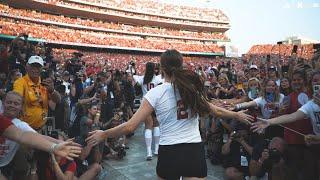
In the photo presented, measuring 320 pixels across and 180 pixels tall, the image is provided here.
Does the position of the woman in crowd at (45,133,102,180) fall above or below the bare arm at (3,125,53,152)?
below

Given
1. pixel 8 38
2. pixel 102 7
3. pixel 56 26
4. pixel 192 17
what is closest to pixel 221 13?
pixel 192 17

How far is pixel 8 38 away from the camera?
3206 centimetres

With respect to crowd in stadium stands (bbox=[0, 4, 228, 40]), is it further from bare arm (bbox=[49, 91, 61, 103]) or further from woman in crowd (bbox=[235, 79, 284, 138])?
woman in crowd (bbox=[235, 79, 284, 138])

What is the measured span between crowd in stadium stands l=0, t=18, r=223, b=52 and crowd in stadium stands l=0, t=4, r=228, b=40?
91cm

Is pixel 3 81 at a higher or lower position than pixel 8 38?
lower

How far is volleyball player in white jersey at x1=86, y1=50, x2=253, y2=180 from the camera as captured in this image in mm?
3030

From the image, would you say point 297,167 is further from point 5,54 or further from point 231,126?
point 5,54

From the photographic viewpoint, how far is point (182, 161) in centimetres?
301

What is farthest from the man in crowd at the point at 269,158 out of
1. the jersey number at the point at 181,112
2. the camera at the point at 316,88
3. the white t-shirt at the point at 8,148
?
the white t-shirt at the point at 8,148

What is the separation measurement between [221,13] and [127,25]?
24448 mm

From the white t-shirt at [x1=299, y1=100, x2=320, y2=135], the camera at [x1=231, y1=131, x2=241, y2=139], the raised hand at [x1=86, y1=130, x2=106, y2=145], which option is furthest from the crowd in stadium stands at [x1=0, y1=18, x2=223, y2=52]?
the white t-shirt at [x1=299, y1=100, x2=320, y2=135]

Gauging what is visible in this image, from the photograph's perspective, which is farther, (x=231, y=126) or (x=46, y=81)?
Result: (x=231, y=126)

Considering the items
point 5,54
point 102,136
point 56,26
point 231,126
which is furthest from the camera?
point 56,26

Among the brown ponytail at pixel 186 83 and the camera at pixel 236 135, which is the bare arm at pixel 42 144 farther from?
the camera at pixel 236 135
